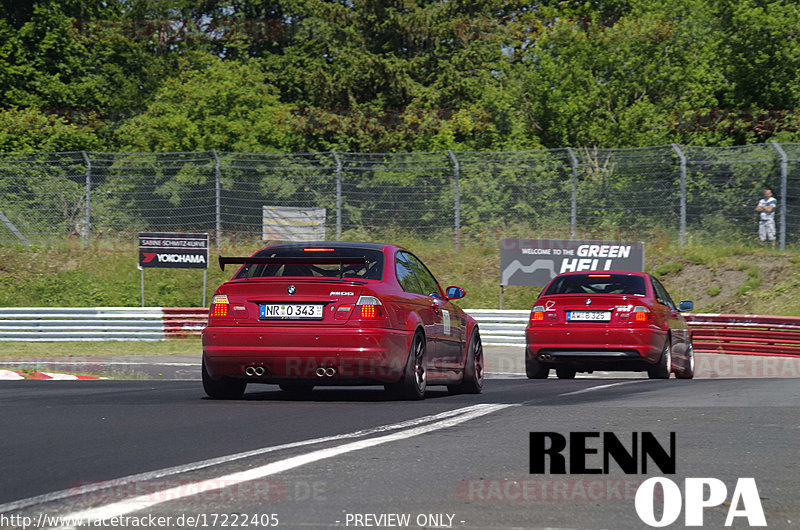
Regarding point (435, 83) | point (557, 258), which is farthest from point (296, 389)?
point (435, 83)

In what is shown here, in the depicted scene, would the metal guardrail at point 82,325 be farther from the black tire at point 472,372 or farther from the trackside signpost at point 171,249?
the black tire at point 472,372

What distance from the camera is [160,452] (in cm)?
682

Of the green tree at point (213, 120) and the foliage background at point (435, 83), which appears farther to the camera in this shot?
the green tree at point (213, 120)

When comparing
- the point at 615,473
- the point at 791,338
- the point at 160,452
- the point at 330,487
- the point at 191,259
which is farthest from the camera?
the point at 191,259

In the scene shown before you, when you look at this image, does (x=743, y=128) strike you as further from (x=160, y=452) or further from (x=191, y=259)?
(x=160, y=452)

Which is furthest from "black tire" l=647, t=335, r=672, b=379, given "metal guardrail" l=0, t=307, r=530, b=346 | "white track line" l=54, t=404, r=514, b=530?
"metal guardrail" l=0, t=307, r=530, b=346

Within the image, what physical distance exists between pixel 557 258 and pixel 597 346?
1320cm

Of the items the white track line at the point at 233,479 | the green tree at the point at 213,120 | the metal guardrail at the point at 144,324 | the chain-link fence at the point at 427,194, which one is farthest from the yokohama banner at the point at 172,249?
the white track line at the point at 233,479

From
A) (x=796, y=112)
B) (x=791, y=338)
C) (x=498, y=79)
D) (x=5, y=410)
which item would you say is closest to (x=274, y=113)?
(x=498, y=79)

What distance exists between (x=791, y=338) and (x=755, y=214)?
19.7 ft

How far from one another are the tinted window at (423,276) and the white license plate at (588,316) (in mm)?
3958

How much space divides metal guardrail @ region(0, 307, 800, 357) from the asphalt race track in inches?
612

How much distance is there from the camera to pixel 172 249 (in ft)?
97.9

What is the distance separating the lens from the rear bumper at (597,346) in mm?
15320
